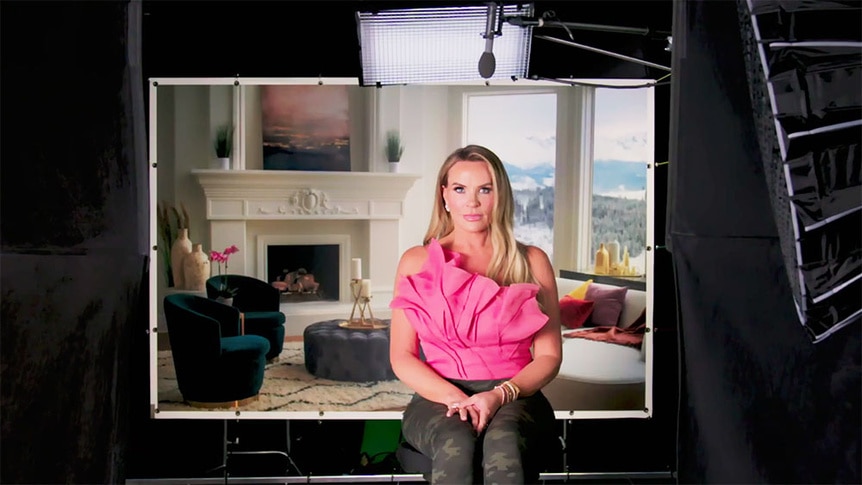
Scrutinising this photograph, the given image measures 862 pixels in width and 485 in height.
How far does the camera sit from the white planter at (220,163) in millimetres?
2482

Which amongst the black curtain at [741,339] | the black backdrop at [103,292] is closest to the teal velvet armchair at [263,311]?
the black backdrop at [103,292]

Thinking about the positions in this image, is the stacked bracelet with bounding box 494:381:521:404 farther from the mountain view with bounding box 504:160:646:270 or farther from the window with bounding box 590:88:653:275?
the window with bounding box 590:88:653:275

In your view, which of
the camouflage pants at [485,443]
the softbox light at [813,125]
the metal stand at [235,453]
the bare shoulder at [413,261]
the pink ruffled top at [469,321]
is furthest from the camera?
the metal stand at [235,453]

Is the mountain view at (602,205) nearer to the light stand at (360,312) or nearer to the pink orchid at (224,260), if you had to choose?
the light stand at (360,312)

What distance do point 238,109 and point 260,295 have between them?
69 cm

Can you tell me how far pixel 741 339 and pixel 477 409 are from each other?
0.82 m

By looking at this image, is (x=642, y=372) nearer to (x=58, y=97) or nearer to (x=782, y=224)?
(x=782, y=224)

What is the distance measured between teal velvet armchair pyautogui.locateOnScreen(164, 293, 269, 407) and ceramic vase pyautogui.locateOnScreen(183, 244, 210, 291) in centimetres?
5

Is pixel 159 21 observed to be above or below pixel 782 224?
above

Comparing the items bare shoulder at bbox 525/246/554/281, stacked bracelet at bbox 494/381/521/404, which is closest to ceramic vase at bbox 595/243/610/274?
bare shoulder at bbox 525/246/554/281

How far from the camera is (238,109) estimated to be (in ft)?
8.13

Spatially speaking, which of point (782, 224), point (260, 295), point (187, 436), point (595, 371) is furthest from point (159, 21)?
point (782, 224)

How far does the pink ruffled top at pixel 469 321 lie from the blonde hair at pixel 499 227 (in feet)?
0.37

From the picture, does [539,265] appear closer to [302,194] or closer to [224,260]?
[302,194]
